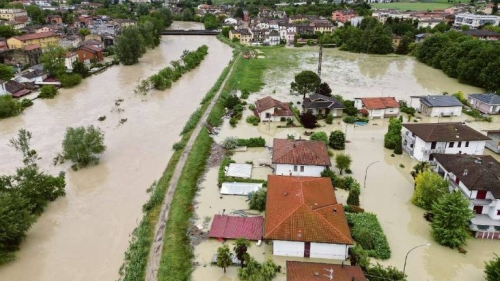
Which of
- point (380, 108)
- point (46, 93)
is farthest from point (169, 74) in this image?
point (380, 108)

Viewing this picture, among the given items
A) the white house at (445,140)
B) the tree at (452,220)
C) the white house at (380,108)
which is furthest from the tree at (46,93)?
the tree at (452,220)

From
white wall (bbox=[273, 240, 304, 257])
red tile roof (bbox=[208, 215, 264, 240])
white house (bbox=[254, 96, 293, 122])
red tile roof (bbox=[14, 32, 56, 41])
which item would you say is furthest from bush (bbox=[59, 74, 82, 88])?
white wall (bbox=[273, 240, 304, 257])

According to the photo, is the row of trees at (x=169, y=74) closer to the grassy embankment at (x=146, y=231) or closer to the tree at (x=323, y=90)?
the grassy embankment at (x=146, y=231)

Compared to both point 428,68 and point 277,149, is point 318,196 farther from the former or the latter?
point 428,68

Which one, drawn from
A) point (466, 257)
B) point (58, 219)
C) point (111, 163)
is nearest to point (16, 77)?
point (111, 163)

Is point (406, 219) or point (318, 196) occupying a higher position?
point (318, 196)

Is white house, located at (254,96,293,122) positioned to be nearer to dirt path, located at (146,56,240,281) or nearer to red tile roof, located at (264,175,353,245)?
dirt path, located at (146,56,240,281)

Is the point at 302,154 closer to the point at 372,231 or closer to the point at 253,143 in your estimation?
the point at 253,143
